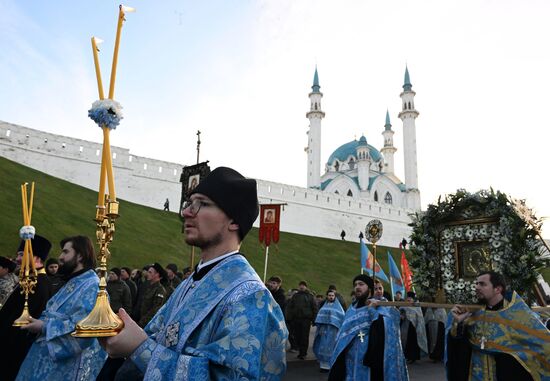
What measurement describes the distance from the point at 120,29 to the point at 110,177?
814mm

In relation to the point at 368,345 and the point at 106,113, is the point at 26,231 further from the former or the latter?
the point at 368,345

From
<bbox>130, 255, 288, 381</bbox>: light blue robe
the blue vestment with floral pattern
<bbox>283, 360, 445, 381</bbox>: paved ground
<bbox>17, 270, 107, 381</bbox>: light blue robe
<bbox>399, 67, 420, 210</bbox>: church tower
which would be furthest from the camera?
<bbox>399, 67, 420, 210</bbox>: church tower

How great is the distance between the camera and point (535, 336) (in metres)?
4.77

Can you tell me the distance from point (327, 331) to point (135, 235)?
23.1 meters

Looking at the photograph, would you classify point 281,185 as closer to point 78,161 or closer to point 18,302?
point 78,161

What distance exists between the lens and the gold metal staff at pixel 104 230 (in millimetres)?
1824

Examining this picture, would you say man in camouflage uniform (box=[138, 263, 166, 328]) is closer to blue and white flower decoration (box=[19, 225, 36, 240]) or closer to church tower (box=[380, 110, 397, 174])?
blue and white flower decoration (box=[19, 225, 36, 240])

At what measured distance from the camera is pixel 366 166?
74.2 meters

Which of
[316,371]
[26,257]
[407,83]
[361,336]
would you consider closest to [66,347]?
[26,257]

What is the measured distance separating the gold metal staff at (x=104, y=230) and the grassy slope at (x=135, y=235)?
871 inches

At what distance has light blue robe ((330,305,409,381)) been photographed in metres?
6.07

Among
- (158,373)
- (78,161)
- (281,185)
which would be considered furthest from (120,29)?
(281,185)

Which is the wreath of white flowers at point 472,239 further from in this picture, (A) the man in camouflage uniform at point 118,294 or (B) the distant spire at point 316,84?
(B) the distant spire at point 316,84

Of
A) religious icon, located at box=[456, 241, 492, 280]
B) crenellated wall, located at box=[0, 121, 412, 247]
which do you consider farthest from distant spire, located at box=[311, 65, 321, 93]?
religious icon, located at box=[456, 241, 492, 280]
